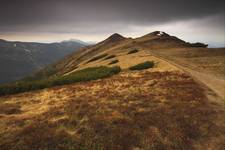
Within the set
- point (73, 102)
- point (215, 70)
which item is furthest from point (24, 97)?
point (215, 70)

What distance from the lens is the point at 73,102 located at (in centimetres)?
1814

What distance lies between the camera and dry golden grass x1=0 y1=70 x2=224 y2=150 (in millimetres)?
11617

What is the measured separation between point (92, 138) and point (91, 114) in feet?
11.0

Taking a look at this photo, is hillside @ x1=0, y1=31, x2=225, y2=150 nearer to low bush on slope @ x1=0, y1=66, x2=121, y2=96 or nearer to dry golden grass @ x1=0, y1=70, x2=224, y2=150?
dry golden grass @ x1=0, y1=70, x2=224, y2=150

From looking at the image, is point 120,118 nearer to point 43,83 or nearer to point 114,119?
point 114,119

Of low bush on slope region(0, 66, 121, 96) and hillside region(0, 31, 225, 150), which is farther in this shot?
low bush on slope region(0, 66, 121, 96)

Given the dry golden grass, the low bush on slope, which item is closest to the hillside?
the dry golden grass

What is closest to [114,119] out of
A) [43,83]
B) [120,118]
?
[120,118]

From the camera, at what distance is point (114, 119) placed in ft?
46.7

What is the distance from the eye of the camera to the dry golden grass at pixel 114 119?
38.1 ft

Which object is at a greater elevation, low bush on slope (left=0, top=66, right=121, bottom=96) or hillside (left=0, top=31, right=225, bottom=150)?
low bush on slope (left=0, top=66, right=121, bottom=96)

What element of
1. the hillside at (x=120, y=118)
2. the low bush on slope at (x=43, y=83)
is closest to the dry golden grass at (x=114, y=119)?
the hillside at (x=120, y=118)

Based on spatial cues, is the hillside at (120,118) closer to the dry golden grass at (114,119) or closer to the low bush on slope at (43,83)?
the dry golden grass at (114,119)

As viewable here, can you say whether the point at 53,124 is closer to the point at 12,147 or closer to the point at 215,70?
the point at 12,147
